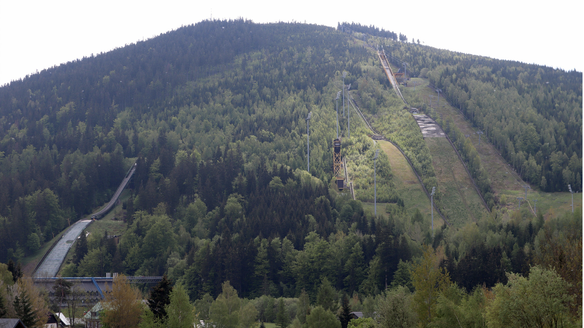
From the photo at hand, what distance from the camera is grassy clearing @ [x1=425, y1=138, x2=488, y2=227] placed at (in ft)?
436

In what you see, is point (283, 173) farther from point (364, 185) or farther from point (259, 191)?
point (364, 185)

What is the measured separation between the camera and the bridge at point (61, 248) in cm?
11656

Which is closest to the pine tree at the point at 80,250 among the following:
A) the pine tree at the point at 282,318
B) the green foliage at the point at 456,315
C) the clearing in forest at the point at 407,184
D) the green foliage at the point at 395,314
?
the pine tree at the point at 282,318

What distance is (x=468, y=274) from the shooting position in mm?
78500

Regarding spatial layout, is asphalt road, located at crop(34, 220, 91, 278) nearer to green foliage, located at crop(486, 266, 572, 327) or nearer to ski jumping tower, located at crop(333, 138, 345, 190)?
ski jumping tower, located at crop(333, 138, 345, 190)

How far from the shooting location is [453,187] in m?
145

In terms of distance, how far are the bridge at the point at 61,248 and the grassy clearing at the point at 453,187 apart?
78.0 metres

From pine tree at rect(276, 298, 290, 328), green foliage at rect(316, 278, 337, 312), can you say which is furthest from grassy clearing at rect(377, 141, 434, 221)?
pine tree at rect(276, 298, 290, 328)

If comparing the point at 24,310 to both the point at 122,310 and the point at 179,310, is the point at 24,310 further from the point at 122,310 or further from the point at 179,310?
the point at 179,310

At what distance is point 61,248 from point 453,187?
87610mm

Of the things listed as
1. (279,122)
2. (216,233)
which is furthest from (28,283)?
(279,122)

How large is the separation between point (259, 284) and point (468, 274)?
33.7 metres

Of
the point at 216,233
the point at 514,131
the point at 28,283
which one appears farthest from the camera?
the point at 514,131

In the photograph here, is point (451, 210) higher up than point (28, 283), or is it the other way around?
point (28, 283)
